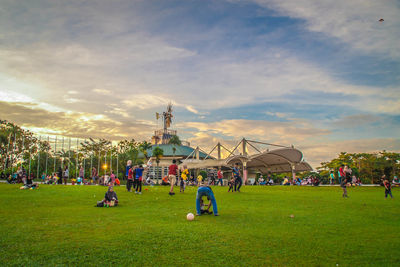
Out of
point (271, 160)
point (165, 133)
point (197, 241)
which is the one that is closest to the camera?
point (197, 241)

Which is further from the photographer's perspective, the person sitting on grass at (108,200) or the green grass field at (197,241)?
the person sitting on grass at (108,200)

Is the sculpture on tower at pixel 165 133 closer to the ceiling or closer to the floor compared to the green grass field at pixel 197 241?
closer to the ceiling

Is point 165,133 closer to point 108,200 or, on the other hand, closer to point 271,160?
point 271,160

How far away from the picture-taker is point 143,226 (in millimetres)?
8477

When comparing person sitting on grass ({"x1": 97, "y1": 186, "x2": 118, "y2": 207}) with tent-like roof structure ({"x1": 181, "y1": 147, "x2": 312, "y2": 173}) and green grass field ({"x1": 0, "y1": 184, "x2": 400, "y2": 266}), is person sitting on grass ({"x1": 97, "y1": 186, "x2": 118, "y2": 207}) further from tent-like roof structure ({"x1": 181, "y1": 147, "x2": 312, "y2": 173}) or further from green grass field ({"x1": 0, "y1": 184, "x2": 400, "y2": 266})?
tent-like roof structure ({"x1": 181, "y1": 147, "x2": 312, "y2": 173})

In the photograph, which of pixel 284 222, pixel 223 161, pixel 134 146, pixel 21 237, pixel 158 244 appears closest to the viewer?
pixel 158 244

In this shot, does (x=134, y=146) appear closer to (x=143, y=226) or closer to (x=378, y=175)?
(x=378, y=175)

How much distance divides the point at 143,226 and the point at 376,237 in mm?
6066

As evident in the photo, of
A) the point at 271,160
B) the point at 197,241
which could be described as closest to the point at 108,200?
the point at 197,241

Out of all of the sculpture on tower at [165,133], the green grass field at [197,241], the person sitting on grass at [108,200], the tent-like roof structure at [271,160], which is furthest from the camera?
the sculpture on tower at [165,133]

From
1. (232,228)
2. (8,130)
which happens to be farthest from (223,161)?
(232,228)

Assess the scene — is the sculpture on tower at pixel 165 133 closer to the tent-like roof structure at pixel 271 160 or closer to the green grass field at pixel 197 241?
the tent-like roof structure at pixel 271 160

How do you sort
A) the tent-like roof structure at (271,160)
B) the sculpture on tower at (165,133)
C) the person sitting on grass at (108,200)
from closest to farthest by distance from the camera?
1. the person sitting on grass at (108,200)
2. the tent-like roof structure at (271,160)
3. the sculpture on tower at (165,133)

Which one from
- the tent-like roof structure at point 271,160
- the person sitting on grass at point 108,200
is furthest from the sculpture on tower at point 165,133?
the person sitting on grass at point 108,200
